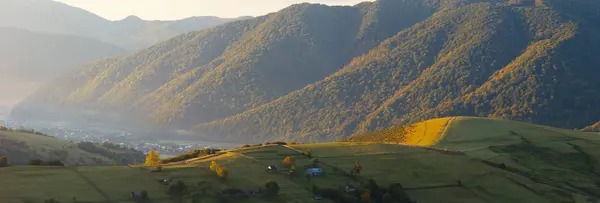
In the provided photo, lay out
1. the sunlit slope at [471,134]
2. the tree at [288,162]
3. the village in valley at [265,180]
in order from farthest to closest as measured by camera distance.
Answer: the sunlit slope at [471,134]
the tree at [288,162]
the village in valley at [265,180]

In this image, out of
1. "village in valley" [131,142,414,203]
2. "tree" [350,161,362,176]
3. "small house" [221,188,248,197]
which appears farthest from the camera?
"tree" [350,161,362,176]

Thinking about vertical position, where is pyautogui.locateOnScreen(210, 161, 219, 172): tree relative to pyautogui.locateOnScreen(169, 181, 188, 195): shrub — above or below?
above

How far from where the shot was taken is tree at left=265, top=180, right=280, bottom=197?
102 meters

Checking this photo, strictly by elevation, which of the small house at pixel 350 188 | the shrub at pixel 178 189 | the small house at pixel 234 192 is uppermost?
the shrub at pixel 178 189

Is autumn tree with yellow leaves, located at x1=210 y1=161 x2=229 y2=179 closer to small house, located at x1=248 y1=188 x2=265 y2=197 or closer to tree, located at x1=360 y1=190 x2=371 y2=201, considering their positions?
small house, located at x1=248 y1=188 x2=265 y2=197

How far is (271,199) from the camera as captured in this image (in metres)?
101

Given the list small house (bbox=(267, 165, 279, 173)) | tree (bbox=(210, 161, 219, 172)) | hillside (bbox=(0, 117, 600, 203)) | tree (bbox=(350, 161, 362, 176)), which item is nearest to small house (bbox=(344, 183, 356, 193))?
hillside (bbox=(0, 117, 600, 203))

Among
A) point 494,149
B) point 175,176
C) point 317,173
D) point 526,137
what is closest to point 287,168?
point 317,173

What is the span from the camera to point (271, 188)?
103 meters

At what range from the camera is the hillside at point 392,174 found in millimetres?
95875

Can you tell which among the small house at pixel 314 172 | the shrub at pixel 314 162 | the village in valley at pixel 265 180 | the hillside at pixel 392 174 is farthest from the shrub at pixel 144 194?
the shrub at pixel 314 162

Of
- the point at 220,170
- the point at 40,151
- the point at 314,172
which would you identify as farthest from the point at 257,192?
the point at 40,151

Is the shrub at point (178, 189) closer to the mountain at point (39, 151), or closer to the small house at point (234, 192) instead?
the small house at point (234, 192)

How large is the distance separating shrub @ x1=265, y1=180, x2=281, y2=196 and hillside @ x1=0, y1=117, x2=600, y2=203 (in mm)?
1137
